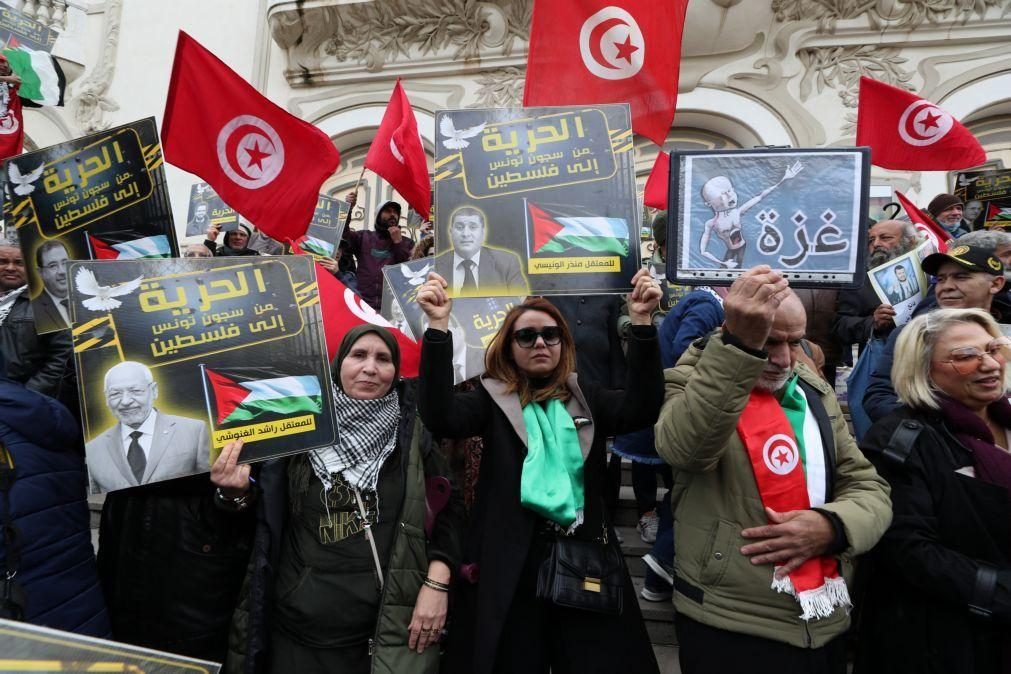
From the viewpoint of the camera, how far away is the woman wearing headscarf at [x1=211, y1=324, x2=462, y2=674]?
6.35 ft

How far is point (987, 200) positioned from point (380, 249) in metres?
4.97

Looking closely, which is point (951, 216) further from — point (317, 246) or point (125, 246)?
point (125, 246)

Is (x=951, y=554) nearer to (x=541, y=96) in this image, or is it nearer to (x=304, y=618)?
(x=304, y=618)

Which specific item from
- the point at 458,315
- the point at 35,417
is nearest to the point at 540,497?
the point at 458,315

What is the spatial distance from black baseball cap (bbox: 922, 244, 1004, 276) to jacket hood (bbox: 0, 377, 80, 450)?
11.9 feet

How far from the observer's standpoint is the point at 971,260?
2.83 meters

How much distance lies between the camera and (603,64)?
3.35 m

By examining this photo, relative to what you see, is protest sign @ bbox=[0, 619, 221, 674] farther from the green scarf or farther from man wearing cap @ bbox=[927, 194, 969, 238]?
man wearing cap @ bbox=[927, 194, 969, 238]

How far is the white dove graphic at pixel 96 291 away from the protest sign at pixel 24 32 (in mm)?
3223

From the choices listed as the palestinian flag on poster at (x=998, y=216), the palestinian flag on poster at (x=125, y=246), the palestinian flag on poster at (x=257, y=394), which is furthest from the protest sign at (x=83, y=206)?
the palestinian flag on poster at (x=998, y=216)

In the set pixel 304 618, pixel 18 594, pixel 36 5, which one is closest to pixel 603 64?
pixel 304 618

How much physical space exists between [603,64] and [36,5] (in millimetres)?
11814

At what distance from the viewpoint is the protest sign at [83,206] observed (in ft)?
8.02

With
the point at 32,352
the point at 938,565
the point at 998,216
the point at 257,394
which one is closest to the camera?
the point at 938,565
